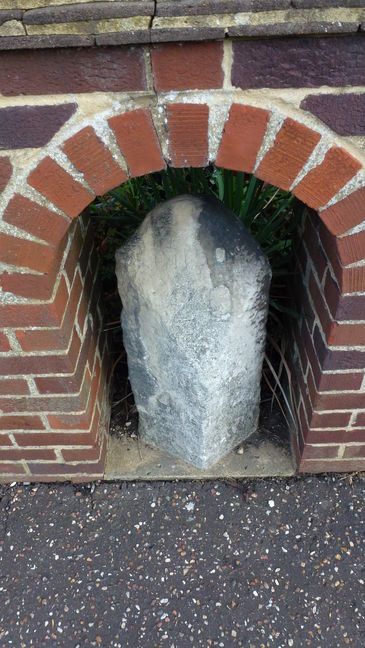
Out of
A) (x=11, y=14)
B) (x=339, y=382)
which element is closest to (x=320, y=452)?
(x=339, y=382)

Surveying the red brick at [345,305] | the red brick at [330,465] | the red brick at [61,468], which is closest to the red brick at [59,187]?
the red brick at [345,305]

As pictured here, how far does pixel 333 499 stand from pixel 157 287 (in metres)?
1.06

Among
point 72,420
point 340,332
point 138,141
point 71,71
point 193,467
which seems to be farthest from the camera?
point 193,467

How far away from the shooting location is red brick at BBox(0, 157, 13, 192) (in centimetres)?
128

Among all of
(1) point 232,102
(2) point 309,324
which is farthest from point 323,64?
(2) point 309,324

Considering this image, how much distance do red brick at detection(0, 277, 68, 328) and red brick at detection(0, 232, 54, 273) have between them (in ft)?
0.41

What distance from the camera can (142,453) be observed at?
7.10ft

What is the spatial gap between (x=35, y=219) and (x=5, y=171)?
0.14 meters

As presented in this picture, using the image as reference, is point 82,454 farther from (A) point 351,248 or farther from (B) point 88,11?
(B) point 88,11

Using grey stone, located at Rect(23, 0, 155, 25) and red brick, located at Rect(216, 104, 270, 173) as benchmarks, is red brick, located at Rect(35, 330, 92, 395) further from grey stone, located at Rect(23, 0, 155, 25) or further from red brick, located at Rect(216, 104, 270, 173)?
grey stone, located at Rect(23, 0, 155, 25)

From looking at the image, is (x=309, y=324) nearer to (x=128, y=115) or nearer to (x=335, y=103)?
(x=335, y=103)

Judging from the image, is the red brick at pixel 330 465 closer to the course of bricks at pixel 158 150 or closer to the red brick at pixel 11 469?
the course of bricks at pixel 158 150

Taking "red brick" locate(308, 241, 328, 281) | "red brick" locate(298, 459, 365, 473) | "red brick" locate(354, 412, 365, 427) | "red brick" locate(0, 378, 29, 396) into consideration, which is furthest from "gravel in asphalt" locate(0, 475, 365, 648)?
"red brick" locate(308, 241, 328, 281)

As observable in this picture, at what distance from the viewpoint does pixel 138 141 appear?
1260 millimetres
